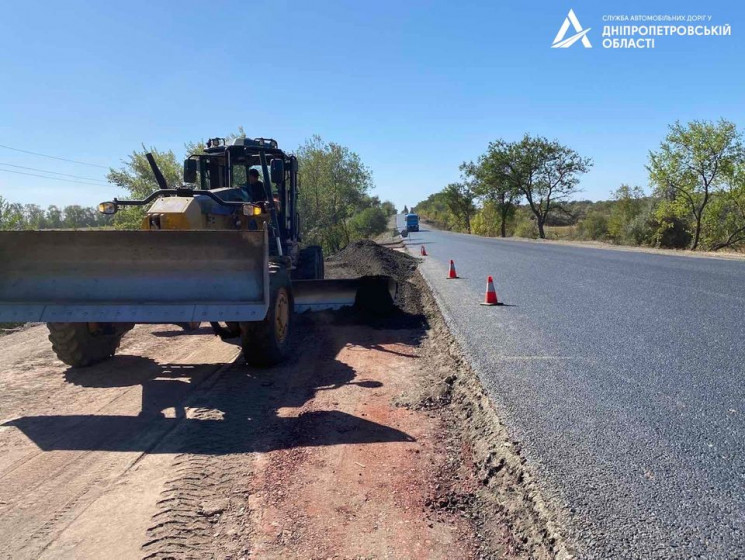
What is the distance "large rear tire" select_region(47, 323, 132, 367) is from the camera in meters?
6.27

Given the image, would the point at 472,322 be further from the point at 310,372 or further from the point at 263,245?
the point at 263,245

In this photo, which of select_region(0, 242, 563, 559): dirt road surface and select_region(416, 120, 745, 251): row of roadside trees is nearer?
select_region(0, 242, 563, 559): dirt road surface

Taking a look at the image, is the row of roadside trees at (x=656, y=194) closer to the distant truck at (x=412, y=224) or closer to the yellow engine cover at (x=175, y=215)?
the distant truck at (x=412, y=224)

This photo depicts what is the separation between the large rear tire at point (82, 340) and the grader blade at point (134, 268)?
0.60 m

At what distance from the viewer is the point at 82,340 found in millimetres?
6434

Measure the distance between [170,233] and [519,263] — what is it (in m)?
13.8

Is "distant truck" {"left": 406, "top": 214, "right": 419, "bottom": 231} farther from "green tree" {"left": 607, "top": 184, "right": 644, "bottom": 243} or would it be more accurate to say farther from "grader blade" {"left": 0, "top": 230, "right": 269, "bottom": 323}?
Result: "grader blade" {"left": 0, "top": 230, "right": 269, "bottom": 323}

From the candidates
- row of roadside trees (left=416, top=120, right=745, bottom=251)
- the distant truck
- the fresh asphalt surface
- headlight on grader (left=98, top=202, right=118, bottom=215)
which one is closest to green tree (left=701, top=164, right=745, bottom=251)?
row of roadside trees (left=416, top=120, right=745, bottom=251)

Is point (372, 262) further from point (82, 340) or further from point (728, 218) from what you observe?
point (728, 218)

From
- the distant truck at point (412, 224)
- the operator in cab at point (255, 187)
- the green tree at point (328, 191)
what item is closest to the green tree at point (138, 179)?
the green tree at point (328, 191)

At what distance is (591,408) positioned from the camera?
442 centimetres

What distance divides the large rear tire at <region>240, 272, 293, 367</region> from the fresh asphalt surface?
228 centimetres

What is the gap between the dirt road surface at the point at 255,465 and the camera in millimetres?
3010

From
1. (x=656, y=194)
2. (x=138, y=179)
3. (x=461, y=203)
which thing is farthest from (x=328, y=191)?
(x=461, y=203)
